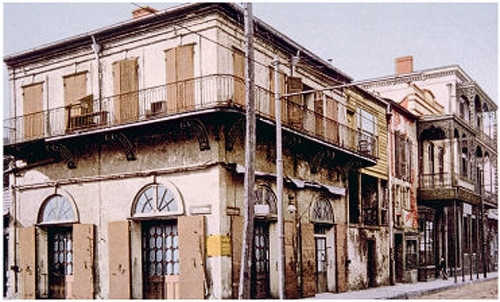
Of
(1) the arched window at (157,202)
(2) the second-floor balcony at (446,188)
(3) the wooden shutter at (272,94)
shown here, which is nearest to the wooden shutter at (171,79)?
(1) the arched window at (157,202)

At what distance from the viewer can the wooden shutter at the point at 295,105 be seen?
64.9 ft

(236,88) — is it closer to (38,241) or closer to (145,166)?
(145,166)

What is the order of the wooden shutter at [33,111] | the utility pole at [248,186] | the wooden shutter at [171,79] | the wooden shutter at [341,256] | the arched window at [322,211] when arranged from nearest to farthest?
the utility pole at [248,186], the wooden shutter at [171,79], the wooden shutter at [33,111], the arched window at [322,211], the wooden shutter at [341,256]

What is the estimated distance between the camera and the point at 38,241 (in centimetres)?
1939

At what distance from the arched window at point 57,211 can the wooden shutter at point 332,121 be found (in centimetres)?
823

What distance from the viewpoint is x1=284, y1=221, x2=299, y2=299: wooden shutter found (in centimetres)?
1934

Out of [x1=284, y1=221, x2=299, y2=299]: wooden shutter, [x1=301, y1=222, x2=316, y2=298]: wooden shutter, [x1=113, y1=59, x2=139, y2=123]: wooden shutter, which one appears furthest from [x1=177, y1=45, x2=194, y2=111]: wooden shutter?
[x1=301, y1=222, x2=316, y2=298]: wooden shutter

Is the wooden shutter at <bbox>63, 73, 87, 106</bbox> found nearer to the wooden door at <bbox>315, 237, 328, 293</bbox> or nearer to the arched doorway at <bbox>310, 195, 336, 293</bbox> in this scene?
the arched doorway at <bbox>310, 195, 336, 293</bbox>

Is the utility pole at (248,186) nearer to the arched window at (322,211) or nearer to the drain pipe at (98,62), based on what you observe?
the drain pipe at (98,62)

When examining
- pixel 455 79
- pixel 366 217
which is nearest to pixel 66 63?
pixel 366 217

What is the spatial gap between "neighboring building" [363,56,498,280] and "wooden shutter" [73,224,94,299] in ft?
55.6

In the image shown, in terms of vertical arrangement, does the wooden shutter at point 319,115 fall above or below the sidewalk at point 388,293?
above

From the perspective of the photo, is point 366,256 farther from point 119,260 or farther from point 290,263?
point 119,260

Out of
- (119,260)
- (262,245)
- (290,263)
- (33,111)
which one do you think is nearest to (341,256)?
(290,263)
